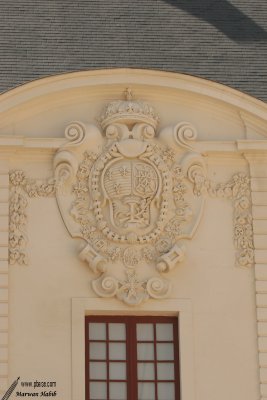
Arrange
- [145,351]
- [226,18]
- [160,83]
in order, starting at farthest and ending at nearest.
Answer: [226,18] < [160,83] < [145,351]

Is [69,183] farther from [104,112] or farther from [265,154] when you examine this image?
[265,154]

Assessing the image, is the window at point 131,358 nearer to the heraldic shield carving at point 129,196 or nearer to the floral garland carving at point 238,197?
the heraldic shield carving at point 129,196

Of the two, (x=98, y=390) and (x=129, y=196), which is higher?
(x=129, y=196)

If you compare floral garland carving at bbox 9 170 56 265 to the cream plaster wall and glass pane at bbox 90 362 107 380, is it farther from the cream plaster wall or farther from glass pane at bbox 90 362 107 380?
glass pane at bbox 90 362 107 380

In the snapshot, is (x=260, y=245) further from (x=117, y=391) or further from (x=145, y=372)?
(x=117, y=391)

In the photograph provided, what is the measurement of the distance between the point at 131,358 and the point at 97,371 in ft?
1.62

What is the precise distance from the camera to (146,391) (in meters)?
23.8

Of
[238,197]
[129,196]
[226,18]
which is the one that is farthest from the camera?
[226,18]

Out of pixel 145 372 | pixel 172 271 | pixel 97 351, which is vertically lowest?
pixel 145 372

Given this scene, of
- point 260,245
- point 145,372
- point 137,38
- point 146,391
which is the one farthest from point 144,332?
point 137,38

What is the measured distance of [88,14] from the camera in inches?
1058

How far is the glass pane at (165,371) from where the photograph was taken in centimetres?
2389

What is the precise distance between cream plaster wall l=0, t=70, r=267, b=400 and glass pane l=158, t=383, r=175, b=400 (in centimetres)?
31

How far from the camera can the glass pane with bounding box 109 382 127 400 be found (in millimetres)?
23734
